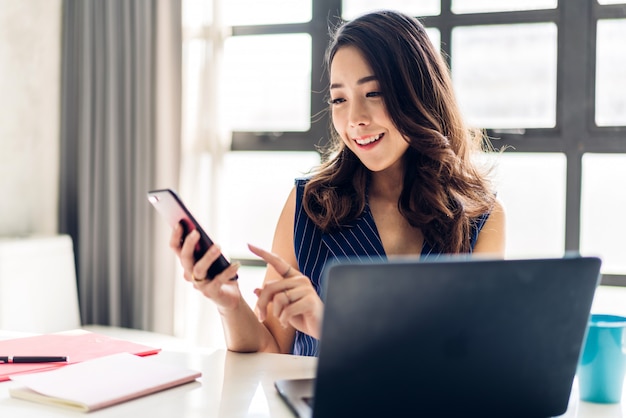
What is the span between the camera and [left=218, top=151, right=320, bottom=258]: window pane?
3.05 metres

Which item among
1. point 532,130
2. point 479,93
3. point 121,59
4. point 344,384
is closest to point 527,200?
point 532,130

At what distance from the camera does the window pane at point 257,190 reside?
10.0ft

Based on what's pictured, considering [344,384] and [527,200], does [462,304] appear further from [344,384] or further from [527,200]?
[527,200]

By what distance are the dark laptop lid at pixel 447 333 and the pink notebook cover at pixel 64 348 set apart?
2.00ft

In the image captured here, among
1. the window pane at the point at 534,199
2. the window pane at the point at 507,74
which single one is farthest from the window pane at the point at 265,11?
the window pane at the point at 534,199

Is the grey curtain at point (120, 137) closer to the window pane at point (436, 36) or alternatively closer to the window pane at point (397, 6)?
the window pane at point (397, 6)

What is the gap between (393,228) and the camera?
172 cm

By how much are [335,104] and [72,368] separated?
819 mm

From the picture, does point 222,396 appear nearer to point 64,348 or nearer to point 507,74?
point 64,348

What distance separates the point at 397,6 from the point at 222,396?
2.15m

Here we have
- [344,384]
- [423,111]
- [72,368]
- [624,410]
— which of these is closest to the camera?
[344,384]

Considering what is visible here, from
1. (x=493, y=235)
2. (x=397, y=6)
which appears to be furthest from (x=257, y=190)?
(x=493, y=235)

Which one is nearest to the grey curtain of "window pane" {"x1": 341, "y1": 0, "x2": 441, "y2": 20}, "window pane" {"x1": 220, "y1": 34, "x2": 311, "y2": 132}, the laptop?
"window pane" {"x1": 220, "y1": 34, "x2": 311, "y2": 132}

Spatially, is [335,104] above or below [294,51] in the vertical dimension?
below
